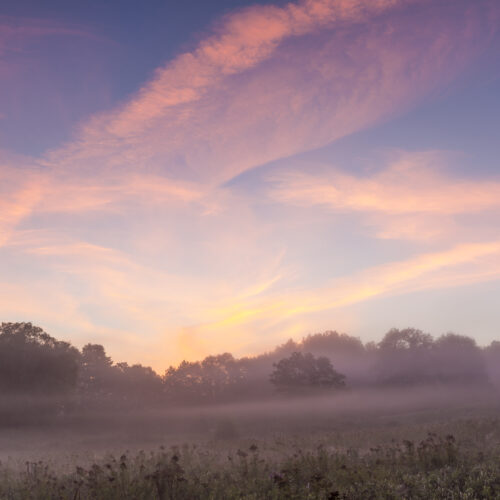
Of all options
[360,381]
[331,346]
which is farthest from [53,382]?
[331,346]

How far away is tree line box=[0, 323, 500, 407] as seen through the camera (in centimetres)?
5153

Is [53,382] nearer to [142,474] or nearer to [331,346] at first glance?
[142,474]

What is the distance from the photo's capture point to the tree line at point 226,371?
5153cm

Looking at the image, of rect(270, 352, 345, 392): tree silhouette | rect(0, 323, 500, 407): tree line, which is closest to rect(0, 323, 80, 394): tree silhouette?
rect(0, 323, 500, 407): tree line

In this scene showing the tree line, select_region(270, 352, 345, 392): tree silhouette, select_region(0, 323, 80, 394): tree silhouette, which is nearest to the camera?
select_region(0, 323, 80, 394): tree silhouette

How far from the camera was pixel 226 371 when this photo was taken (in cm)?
9994

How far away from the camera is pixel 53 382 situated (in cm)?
5244

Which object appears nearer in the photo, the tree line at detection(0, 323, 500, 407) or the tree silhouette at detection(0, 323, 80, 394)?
the tree silhouette at detection(0, 323, 80, 394)

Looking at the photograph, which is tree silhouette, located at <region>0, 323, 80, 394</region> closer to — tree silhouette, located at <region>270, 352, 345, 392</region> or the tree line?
the tree line

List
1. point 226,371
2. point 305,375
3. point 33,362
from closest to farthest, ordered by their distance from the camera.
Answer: point 33,362
point 305,375
point 226,371

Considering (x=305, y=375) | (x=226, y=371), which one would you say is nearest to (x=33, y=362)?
(x=305, y=375)

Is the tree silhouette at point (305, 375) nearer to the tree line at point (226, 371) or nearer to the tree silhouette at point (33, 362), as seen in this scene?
the tree line at point (226, 371)

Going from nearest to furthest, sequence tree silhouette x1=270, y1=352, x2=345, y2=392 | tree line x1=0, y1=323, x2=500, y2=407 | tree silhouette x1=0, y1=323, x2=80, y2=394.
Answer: tree silhouette x1=0, y1=323, x2=80, y2=394 → tree line x1=0, y1=323, x2=500, y2=407 → tree silhouette x1=270, y1=352, x2=345, y2=392

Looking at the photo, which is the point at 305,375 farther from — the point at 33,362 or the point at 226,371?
the point at 226,371
